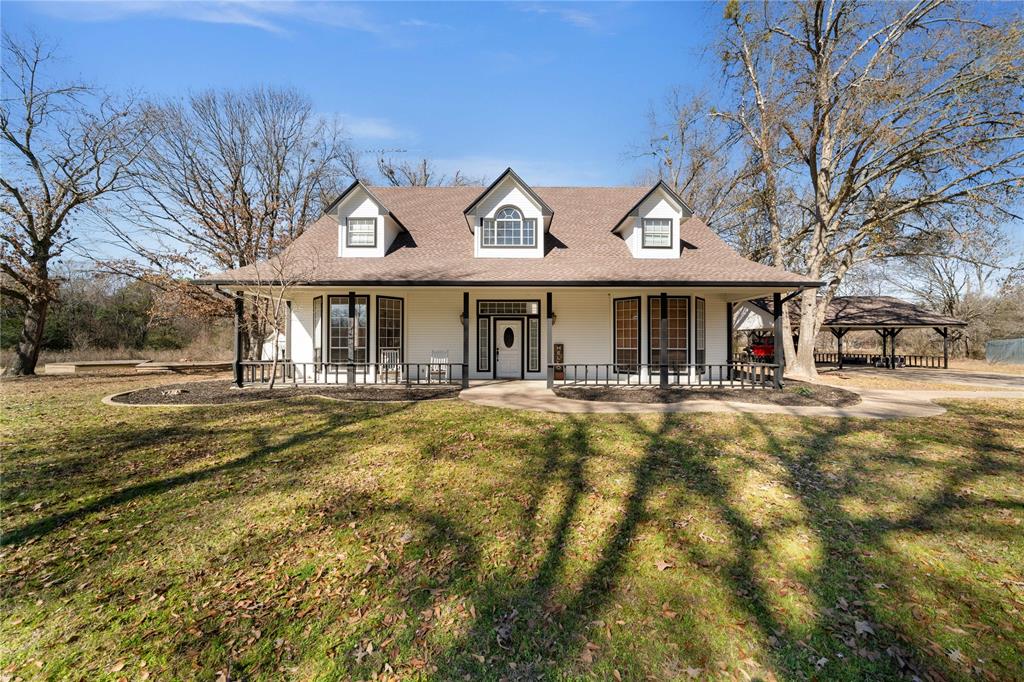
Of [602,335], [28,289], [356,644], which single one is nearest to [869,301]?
[602,335]

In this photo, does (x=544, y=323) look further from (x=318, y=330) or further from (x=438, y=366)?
(x=318, y=330)

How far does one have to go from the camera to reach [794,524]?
179 inches

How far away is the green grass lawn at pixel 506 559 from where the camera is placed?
290 centimetres

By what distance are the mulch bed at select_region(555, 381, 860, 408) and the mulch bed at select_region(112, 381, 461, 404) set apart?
3934mm

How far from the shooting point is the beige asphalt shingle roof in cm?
1264

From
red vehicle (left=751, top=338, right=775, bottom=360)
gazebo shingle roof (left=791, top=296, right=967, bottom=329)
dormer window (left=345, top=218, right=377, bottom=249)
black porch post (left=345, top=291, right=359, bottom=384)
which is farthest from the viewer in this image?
gazebo shingle roof (left=791, top=296, right=967, bottom=329)

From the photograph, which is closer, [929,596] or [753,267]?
[929,596]

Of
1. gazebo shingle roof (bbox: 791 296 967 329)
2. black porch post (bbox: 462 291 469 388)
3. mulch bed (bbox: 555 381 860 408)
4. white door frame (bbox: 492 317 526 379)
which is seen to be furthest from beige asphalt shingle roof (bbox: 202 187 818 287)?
gazebo shingle roof (bbox: 791 296 967 329)

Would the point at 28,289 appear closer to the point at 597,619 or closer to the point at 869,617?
the point at 597,619

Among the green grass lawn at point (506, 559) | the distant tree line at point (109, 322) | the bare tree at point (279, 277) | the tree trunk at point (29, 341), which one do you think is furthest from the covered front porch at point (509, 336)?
the distant tree line at point (109, 322)

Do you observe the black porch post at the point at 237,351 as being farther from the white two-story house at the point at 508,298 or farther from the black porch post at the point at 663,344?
the black porch post at the point at 663,344

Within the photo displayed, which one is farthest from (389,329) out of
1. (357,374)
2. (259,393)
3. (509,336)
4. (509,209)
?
(509,209)

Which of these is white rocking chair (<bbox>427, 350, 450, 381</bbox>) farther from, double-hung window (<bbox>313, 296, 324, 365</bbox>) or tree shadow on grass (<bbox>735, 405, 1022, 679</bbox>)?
tree shadow on grass (<bbox>735, 405, 1022, 679</bbox>)

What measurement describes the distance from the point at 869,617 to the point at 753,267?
1263cm
